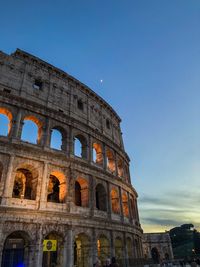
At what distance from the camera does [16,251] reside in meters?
14.3

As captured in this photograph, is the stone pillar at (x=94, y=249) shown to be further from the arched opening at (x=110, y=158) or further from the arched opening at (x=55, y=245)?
the arched opening at (x=110, y=158)

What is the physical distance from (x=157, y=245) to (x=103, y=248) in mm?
28827

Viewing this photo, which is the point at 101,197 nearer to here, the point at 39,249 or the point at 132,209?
the point at 132,209

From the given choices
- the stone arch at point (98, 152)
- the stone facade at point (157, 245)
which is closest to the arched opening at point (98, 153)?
the stone arch at point (98, 152)

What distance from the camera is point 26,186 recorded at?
17.6m

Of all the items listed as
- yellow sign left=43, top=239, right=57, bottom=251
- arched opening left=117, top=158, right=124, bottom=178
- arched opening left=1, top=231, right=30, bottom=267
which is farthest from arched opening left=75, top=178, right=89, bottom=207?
arched opening left=117, top=158, right=124, bottom=178

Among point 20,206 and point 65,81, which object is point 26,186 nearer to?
point 20,206

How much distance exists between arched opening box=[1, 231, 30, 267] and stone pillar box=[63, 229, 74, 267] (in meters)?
2.54

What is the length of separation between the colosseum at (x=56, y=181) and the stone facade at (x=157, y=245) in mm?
21251

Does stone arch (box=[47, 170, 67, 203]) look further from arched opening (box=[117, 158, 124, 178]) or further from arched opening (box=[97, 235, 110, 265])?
arched opening (box=[117, 158, 124, 178])

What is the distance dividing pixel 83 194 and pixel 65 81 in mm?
10908

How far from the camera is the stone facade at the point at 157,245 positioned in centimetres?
4262

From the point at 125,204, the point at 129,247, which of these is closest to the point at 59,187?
the point at 125,204

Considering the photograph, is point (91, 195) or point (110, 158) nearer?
point (91, 195)
